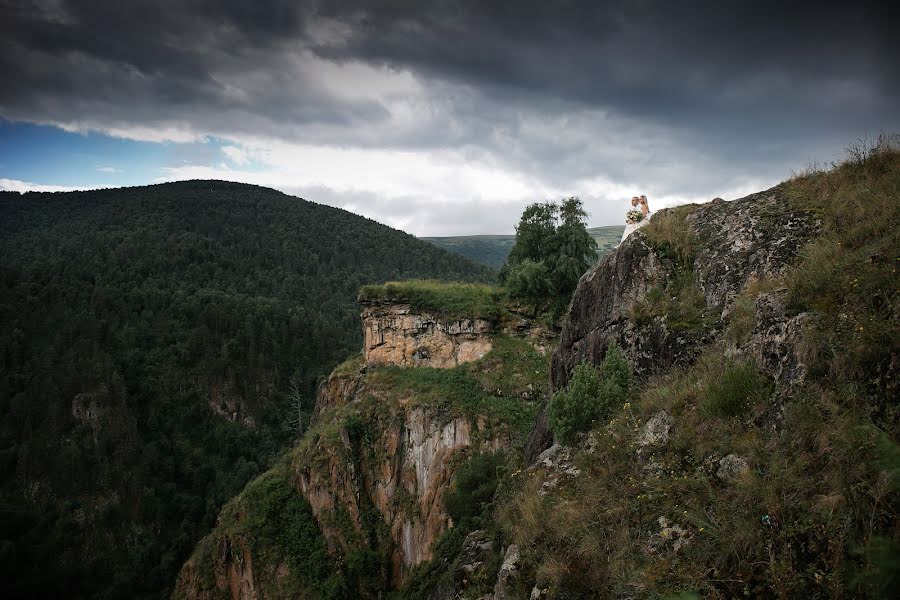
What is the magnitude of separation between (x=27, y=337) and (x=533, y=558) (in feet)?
306


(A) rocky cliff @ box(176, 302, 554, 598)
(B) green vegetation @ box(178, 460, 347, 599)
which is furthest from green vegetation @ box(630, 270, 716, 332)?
(B) green vegetation @ box(178, 460, 347, 599)

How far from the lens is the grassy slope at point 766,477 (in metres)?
3.21

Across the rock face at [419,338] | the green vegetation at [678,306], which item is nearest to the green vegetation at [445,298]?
the rock face at [419,338]

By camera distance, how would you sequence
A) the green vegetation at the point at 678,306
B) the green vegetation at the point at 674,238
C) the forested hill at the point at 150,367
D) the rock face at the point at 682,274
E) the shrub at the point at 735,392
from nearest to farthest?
the shrub at the point at 735,392, the rock face at the point at 682,274, the green vegetation at the point at 678,306, the green vegetation at the point at 674,238, the forested hill at the point at 150,367

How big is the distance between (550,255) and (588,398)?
16.7 metres

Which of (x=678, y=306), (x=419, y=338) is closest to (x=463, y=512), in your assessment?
(x=678, y=306)

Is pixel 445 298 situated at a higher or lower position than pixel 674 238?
lower

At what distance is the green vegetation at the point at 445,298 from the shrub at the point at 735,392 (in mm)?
18021

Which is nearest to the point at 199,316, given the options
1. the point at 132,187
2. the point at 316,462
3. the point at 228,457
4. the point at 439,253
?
the point at 228,457

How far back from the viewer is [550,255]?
2283cm

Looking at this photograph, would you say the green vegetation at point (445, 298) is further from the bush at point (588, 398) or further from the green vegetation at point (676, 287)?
the bush at point (588, 398)

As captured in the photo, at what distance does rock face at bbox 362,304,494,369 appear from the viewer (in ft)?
76.1

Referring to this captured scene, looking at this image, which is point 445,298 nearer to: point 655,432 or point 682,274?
point 682,274

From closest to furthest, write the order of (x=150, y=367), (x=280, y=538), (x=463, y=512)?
(x=463, y=512), (x=280, y=538), (x=150, y=367)
